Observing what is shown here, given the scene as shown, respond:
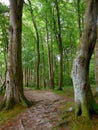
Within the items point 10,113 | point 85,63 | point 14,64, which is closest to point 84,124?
point 85,63

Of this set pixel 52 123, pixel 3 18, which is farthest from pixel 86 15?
pixel 3 18

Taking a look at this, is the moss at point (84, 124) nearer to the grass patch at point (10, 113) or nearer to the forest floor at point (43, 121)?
the forest floor at point (43, 121)

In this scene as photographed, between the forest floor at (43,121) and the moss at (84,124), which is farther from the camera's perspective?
the forest floor at (43,121)

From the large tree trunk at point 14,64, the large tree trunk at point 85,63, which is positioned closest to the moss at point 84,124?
the large tree trunk at point 85,63

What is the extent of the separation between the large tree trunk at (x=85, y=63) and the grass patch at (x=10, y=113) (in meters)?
3.53

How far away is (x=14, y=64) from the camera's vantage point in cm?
1067

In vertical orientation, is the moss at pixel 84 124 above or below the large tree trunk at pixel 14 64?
below

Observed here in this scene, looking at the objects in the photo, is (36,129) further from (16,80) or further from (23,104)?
(16,80)

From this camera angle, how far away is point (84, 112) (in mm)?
6352

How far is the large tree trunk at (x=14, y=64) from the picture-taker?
1028 cm

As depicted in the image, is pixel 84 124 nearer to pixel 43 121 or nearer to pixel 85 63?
pixel 43 121

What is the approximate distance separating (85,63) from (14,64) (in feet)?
17.0

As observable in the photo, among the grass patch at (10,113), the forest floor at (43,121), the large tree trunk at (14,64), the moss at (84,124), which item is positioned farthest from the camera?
the large tree trunk at (14,64)

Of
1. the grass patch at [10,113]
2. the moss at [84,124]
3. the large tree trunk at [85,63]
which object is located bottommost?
the grass patch at [10,113]
